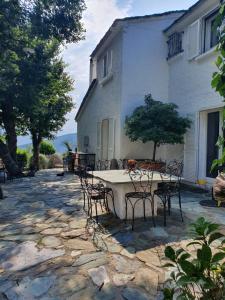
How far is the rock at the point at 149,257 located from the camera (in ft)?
11.2

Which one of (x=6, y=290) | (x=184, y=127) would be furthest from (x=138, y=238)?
(x=184, y=127)

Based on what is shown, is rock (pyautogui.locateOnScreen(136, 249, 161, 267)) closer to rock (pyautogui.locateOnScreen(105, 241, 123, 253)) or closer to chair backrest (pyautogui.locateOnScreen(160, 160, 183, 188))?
rock (pyautogui.locateOnScreen(105, 241, 123, 253))

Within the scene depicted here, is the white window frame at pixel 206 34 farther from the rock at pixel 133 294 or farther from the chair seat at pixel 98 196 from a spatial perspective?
the rock at pixel 133 294

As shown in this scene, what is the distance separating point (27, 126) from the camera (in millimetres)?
15648

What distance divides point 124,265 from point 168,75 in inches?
343

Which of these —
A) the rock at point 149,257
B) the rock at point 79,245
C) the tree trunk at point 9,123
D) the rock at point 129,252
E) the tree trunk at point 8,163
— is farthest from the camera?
the tree trunk at point 9,123

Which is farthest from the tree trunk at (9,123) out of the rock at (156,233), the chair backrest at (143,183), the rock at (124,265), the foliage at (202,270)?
the foliage at (202,270)

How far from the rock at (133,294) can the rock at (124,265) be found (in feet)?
1.21

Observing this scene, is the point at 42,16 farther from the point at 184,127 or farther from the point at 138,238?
the point at 138,238

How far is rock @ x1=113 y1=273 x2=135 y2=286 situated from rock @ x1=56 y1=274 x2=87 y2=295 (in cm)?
34

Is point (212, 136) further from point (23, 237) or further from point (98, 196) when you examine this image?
point (23, 237)

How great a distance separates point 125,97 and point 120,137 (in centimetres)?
153

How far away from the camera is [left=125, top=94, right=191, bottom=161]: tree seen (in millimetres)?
8453

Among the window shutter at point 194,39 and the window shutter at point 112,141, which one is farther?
the window shutter at point 112,141
